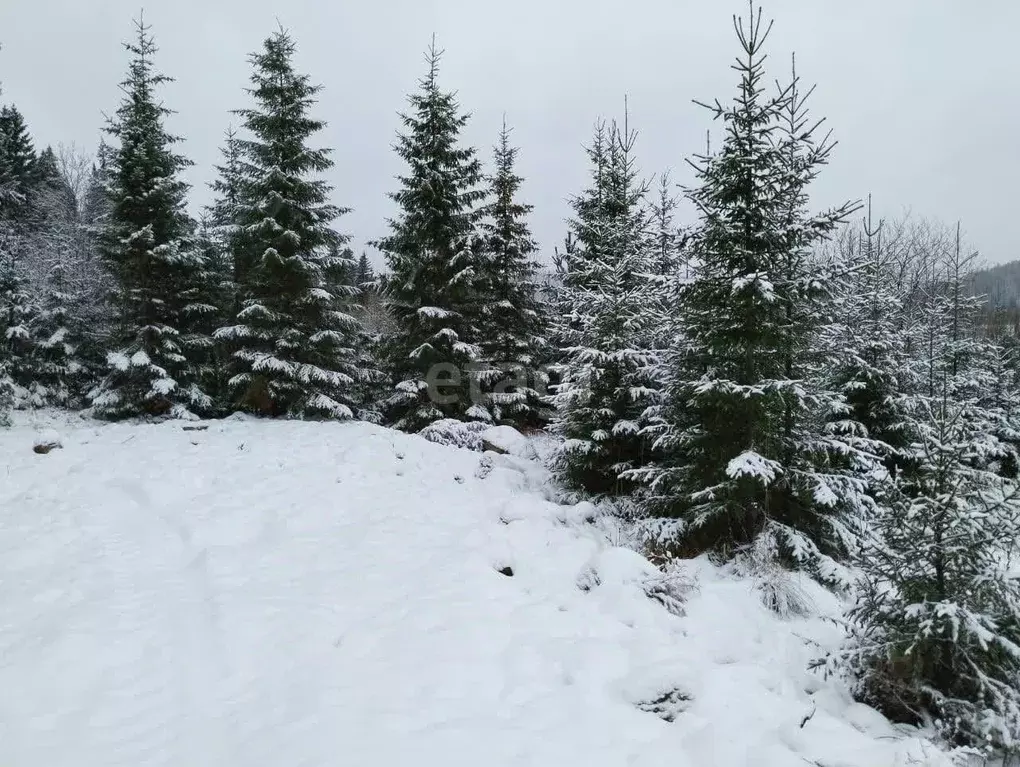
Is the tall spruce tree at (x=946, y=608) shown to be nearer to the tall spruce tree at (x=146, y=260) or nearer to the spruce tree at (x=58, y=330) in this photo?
the tall spruce tree at (x=146, y=260)

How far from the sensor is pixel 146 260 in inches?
551

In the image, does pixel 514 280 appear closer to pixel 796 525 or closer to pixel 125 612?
pixel 796 525

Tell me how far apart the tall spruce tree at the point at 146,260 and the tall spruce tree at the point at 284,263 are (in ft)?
4.78

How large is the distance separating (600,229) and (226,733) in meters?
13.3

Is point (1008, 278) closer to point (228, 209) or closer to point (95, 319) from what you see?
point (228, 209)

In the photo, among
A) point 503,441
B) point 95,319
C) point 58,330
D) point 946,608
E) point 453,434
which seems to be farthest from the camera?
point 95,319

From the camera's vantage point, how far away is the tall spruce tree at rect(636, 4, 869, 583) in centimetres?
698

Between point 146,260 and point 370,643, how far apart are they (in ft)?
46.1

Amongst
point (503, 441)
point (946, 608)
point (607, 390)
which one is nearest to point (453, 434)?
point (503, 441)

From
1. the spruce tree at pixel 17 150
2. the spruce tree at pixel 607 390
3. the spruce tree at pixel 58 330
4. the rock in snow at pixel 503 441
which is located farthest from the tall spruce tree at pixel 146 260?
the spruce tree at pixel 17 150

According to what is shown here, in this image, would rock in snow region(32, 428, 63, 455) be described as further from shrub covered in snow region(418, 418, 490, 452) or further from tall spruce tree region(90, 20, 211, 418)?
shrub covered in snow region(418, 418, 490, 452)

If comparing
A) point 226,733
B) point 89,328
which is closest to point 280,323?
point 89,328

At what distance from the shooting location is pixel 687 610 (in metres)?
5.50

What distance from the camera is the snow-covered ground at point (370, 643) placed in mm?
3453
